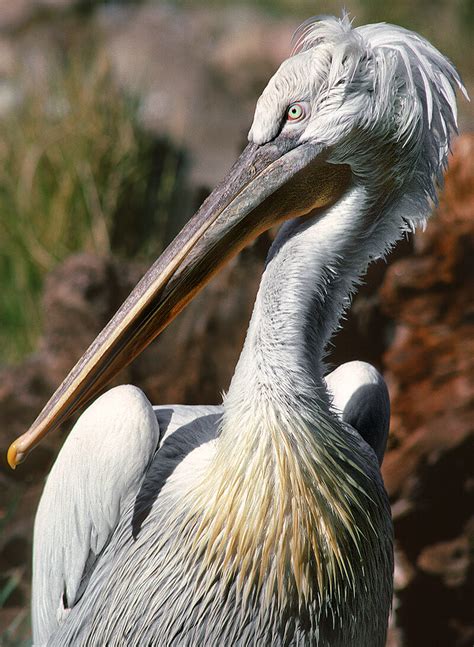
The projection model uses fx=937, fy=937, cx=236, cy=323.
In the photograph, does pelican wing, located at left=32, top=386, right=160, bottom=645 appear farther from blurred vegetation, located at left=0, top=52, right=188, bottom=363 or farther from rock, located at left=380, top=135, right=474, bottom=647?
blurred vegetation, located at left=0, top=52, right=188, bottom=363

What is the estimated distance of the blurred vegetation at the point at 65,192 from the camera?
5.83 meters

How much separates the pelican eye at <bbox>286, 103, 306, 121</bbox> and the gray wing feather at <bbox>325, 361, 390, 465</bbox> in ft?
2.89

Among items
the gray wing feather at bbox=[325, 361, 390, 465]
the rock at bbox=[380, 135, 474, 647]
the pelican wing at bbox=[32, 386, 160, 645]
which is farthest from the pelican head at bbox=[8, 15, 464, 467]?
the rock at bbox=[380, 135, 474, 647]

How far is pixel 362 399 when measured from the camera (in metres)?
2.62

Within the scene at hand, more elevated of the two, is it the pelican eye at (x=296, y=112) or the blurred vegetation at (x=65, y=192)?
the pelican eye at (x=296, y=112)

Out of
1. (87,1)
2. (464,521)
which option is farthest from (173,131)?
(464,521)

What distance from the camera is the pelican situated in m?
2.04

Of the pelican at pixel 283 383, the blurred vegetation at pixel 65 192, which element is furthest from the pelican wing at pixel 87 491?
the blurred vegetation at pixel 65 192

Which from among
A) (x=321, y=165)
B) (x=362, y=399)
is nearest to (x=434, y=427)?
(x=362, y=399)

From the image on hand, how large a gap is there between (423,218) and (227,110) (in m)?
5.14

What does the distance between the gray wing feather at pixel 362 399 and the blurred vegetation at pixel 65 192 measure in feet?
11.2

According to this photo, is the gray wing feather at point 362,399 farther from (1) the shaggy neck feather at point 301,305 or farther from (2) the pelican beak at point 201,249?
(2) the pelican beak at point 201,249

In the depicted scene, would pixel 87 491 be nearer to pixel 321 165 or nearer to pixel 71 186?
pixel 321 165

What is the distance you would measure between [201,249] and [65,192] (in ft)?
12.8
